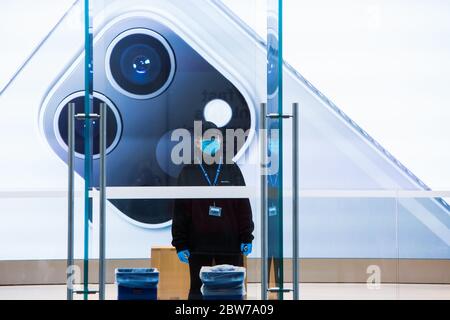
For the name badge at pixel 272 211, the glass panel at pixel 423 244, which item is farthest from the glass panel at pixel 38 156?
the glass panel at pixel 423 244

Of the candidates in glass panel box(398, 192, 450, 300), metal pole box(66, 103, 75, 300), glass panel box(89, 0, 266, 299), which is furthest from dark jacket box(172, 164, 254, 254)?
glass panel box(398, 192, 450, 300)

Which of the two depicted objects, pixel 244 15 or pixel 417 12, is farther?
pixel 417 12

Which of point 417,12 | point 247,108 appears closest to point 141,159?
point 247,108

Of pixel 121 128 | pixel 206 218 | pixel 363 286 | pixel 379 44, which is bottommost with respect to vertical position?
pixel 363 286

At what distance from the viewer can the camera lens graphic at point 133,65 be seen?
4684 millimetres

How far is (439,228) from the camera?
497cm

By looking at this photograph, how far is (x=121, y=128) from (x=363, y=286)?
1.30 m

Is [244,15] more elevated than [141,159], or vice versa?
[244,15]

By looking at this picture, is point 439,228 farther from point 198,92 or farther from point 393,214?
point 198,92

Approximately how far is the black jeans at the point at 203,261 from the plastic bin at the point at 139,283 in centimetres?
16

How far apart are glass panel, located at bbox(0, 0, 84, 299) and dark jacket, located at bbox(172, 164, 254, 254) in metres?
0.45

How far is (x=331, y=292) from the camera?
467cm

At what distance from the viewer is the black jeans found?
15.3ft

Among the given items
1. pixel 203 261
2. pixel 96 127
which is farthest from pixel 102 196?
pixel 203 261
